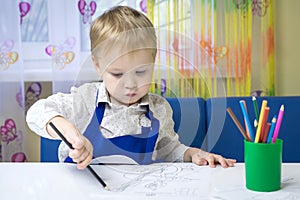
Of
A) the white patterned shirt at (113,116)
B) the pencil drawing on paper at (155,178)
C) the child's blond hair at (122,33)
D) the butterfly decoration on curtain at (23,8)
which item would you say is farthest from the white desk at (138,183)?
the butterfly decoration on curtain at (23,8)

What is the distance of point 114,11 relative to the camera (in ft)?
3.17

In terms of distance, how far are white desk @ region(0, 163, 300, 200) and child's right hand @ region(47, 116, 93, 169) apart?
0.03 m

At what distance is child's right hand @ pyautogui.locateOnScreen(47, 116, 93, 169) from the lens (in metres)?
0.74

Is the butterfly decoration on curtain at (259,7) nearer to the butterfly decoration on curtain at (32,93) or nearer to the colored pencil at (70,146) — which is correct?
the butterfly decoration on curtain at (32,93)

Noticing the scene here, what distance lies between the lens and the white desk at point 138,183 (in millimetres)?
662

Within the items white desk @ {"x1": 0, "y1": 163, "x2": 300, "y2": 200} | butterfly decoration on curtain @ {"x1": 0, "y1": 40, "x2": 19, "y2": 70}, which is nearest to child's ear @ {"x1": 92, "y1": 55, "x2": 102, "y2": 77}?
white desk @ {"x1": 0, "y1": 163, "x2": 300, "y2": 200}

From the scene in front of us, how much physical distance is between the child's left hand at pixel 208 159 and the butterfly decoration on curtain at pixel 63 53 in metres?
0.78

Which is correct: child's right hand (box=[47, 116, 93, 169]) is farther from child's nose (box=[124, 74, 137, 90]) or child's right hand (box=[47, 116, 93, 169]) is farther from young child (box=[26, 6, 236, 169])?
child's nose (box=[124, 74, 137, 90])

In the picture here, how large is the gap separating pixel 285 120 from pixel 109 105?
1.80 feet

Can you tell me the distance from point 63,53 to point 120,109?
0.67m

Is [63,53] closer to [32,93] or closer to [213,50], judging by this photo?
[32,93]

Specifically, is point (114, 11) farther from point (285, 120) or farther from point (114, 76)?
point (285, 120)

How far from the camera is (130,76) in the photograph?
82cm

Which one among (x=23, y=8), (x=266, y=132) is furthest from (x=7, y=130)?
(x=266, y=132)
